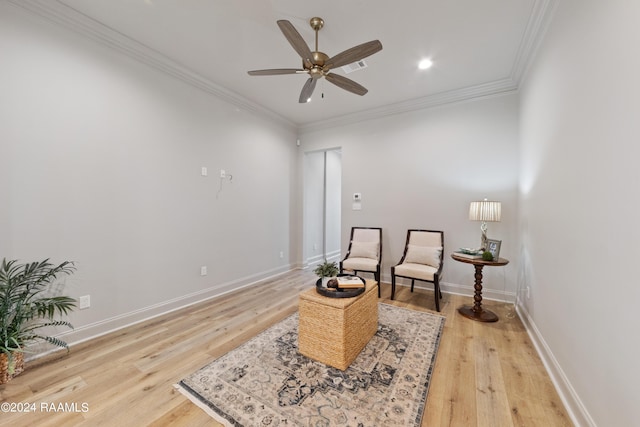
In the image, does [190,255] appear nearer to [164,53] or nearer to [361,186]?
[164,53]

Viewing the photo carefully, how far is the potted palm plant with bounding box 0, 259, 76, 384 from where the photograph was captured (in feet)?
5.66

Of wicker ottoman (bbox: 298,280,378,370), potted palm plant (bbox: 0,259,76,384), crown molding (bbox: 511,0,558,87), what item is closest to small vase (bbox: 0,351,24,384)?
potted palm plant (bbox: 0,259,76,384)

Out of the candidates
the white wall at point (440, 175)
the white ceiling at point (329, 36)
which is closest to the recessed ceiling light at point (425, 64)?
the white ceiling at point (329, 36)

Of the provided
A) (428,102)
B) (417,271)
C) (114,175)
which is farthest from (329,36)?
(417,271)

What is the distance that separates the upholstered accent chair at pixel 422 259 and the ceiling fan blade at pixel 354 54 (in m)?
2.48

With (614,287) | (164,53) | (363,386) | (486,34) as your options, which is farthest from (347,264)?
(164,53)

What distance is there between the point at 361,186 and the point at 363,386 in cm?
Answer: 321

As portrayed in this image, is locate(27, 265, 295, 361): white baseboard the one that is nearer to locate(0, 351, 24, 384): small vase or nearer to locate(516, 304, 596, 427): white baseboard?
locate(0, 351, 24, 384): small vase

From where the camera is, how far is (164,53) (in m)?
2.78

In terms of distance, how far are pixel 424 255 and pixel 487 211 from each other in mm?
960

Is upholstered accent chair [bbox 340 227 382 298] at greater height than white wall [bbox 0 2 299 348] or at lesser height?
lesser

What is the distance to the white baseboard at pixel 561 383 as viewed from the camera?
1.38m

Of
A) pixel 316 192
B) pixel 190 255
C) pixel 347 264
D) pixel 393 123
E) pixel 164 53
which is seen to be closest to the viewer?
pixel 164 53

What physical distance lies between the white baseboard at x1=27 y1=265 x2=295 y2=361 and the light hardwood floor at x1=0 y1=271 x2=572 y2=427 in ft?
0.27
